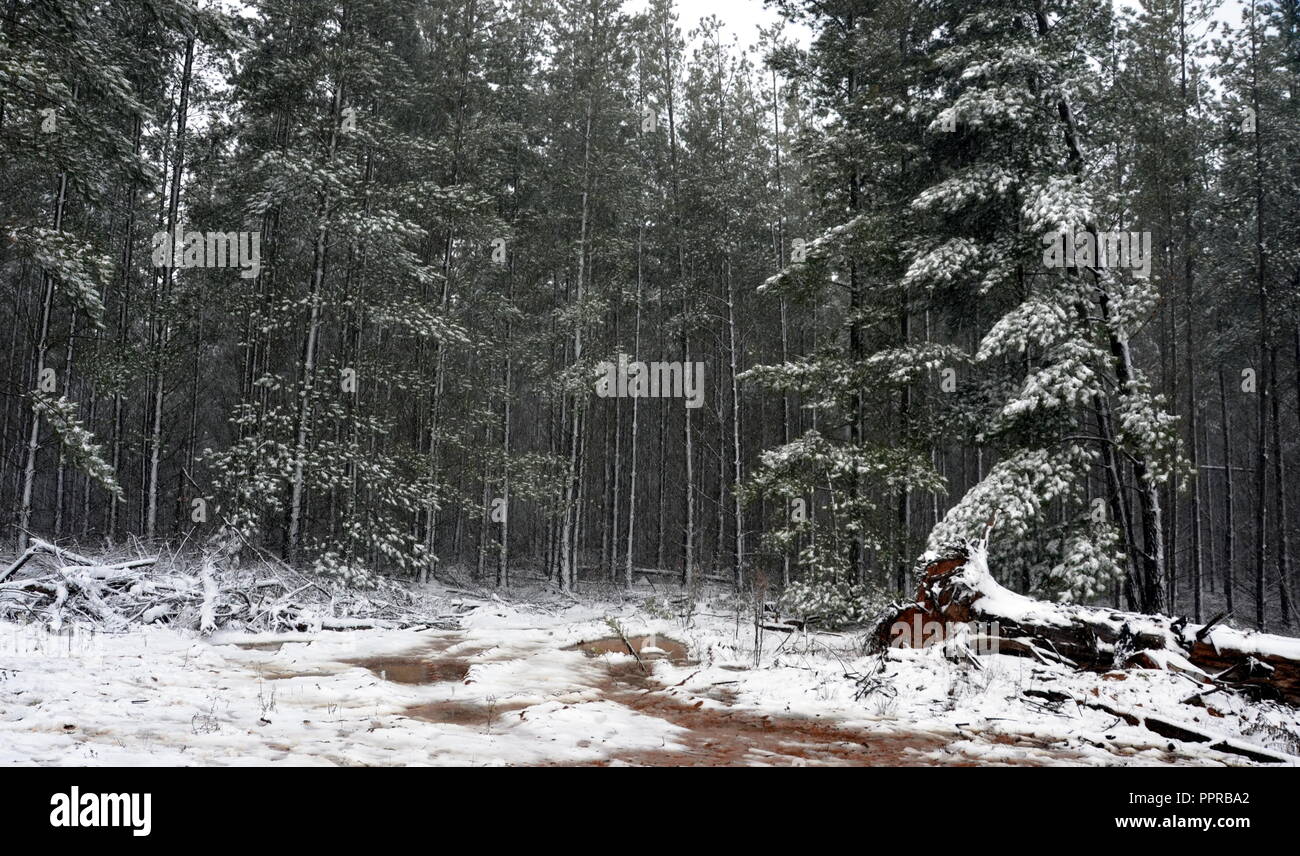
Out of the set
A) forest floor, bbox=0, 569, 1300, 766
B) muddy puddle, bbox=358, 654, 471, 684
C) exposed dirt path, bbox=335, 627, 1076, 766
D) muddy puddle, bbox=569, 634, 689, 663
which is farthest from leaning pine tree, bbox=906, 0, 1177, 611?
muddy puddle, bbox=358, 654, 471, 684

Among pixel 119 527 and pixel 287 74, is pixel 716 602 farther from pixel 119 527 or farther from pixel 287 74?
pixel 119 527

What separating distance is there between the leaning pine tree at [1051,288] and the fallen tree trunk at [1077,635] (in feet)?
4.89

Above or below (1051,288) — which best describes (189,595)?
below

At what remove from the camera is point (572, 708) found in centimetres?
558

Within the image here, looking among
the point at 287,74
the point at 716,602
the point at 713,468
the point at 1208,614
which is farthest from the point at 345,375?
the point at 1208,614

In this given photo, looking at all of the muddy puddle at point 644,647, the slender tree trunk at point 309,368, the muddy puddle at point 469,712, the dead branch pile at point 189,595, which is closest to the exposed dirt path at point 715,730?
the muddy puddle at point 469,712

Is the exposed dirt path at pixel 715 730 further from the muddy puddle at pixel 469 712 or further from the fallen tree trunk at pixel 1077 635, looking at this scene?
the fallen tree trunk at pixel 1077 635

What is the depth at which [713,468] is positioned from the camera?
97.1 ft

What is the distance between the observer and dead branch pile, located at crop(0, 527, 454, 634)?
886 centimetres

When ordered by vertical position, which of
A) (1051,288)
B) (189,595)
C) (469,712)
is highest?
(1051,288)

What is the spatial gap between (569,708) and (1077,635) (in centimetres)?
463

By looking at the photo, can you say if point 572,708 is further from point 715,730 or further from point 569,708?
point 715,730

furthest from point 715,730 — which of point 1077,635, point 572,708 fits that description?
point 1077,635

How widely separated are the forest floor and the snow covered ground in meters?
0.02
